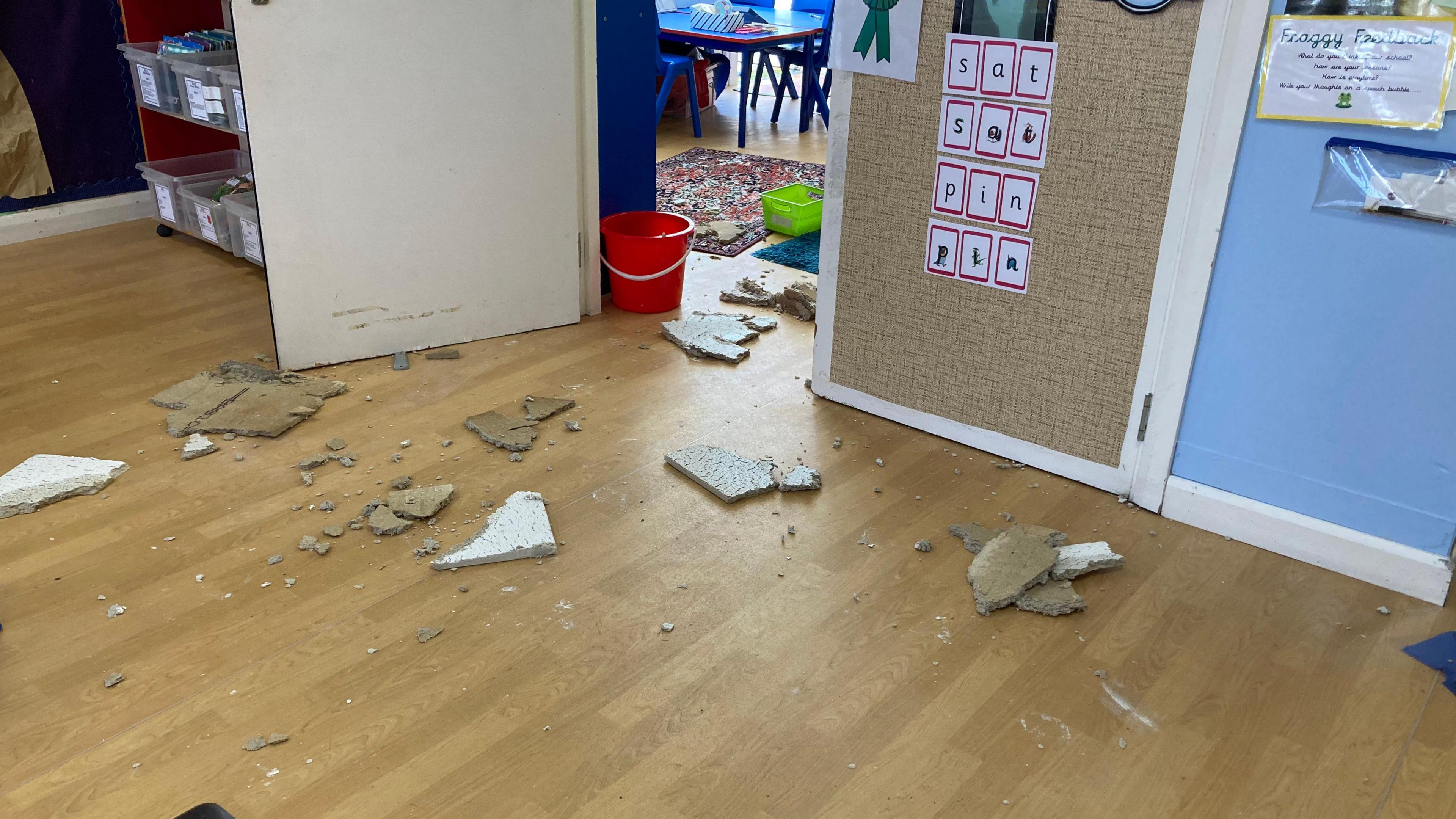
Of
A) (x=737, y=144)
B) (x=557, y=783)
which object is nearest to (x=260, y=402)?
(x=557, y=783)

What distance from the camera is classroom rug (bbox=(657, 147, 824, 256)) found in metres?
4.32

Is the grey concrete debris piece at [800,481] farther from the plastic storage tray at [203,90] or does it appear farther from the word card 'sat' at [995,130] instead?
the plastic storage tray at [203,90]

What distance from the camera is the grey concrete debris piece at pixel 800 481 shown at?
8.09 ft

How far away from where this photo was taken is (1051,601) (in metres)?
2.08

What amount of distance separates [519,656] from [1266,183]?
171 cm

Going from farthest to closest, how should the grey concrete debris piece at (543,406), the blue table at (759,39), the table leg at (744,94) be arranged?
the table leg at (744,94)
the blue table at (759,39)
the grey concrete debris piece at (543,406)

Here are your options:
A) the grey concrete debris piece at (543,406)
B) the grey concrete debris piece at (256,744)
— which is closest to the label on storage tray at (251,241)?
the grey concrete debris piece at (543,406)

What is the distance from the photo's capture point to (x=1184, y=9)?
81.7 inches

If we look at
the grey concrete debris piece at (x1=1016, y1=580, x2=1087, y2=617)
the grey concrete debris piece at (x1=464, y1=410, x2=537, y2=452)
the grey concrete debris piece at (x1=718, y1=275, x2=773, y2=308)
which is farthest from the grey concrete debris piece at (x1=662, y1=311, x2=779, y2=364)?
the grey concrete debris piece at (x1=1016, y1=580, x2=1087, y2=617)

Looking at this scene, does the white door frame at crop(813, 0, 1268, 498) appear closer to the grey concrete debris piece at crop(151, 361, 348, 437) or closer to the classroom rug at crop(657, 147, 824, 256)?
the grey concrete debris piece at crop(151, 361, 348, 437)

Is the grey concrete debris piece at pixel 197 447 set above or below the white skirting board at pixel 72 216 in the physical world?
below

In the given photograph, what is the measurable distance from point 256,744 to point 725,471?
1.19 metres

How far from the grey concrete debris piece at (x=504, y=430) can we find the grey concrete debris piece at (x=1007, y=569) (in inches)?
44.6

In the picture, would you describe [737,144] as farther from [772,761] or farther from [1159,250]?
[772,761]
